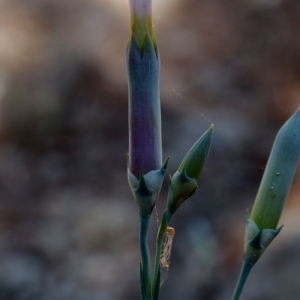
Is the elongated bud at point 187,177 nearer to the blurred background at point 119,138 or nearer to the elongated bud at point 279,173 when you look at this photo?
the elongated bud at point 279,173

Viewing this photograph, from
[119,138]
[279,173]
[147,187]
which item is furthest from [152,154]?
[119,138]

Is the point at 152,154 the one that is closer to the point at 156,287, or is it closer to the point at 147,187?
the point at 147,187

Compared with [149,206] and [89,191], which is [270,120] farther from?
[149,206]

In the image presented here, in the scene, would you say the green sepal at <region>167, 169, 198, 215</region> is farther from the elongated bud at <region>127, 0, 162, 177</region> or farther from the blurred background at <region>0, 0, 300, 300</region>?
the blurred background at <region>0, 0, 300, 300</region>

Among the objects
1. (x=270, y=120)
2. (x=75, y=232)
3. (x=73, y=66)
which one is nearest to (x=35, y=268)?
(x=75, y=232)

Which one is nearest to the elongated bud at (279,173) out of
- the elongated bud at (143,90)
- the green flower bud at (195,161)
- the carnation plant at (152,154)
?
the carnation plant at (152,154)
